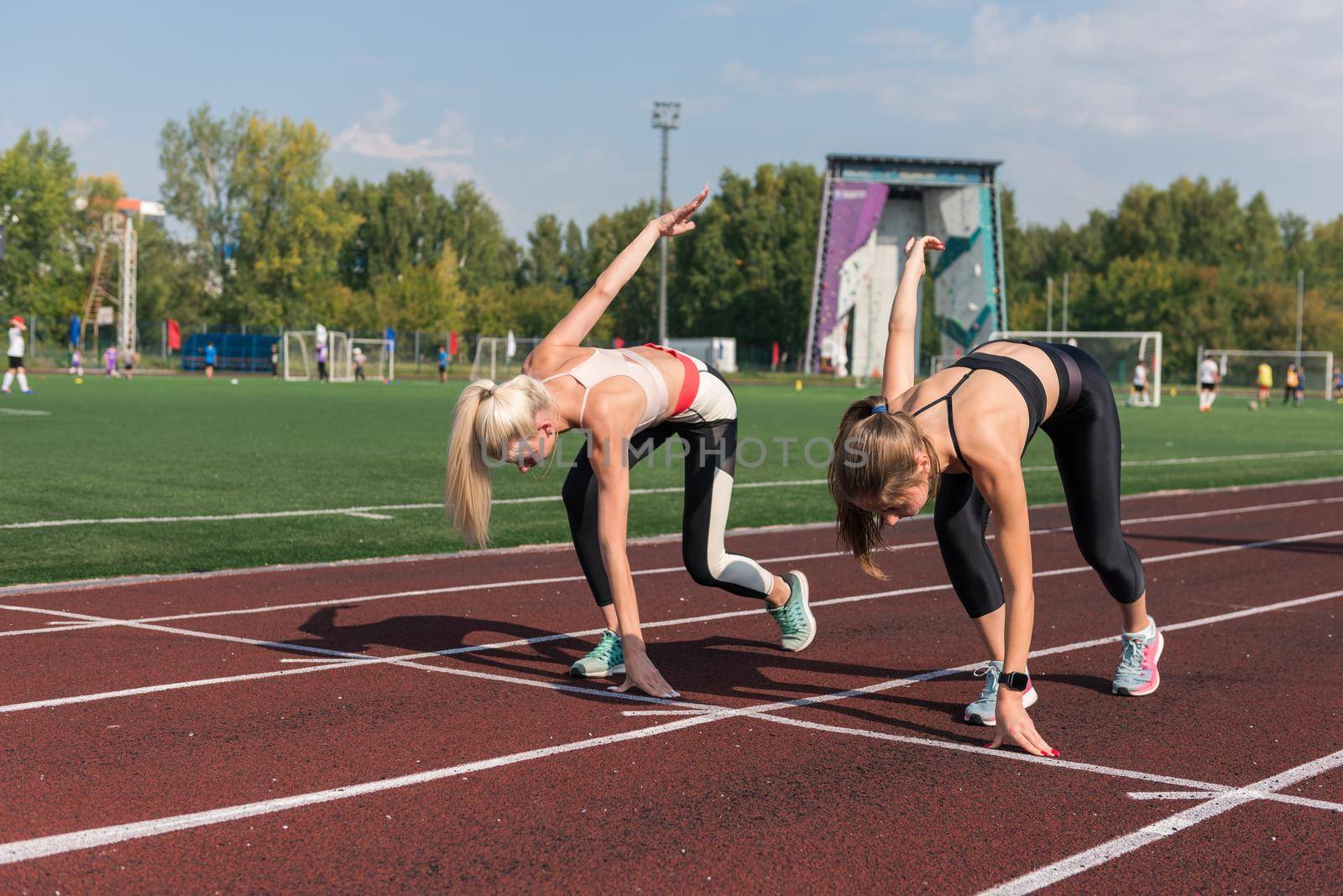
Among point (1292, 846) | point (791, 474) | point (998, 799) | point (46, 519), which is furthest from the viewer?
point (791, 474)

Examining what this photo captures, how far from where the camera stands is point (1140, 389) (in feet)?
160

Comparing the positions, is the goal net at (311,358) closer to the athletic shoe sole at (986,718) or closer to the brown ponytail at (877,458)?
the athletic shoe sole at (986,718)

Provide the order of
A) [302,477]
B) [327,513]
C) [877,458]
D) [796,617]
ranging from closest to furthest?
[877,458] → [796,617] → [327,513] → [302,477]

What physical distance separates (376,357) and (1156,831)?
67.7 metres

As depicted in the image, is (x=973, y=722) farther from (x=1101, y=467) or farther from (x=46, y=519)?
(x=46, y=519)

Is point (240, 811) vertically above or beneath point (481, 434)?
beneath

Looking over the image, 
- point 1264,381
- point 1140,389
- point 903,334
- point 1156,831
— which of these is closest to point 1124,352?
point 1140,389

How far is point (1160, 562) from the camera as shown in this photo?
10.4 meters

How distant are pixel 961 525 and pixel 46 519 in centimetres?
883

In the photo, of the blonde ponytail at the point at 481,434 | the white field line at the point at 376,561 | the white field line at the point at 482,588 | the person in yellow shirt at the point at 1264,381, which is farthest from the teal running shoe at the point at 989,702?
the person in yellow shirt at the point at 1264,381

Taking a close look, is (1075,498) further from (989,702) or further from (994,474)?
(994,474)

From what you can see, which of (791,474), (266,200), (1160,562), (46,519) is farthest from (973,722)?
(266,200)

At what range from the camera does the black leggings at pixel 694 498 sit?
6.00 meters

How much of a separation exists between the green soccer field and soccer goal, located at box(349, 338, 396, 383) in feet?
102
